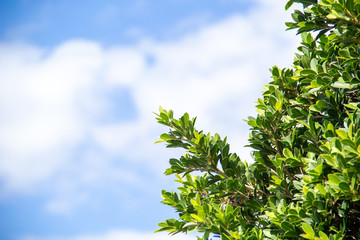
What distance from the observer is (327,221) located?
436cm

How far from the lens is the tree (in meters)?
4.30

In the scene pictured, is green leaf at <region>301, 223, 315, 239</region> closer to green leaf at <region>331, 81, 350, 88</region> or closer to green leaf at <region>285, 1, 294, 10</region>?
green leaf at <region>331, 81, 350, 88</region>

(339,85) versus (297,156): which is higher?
(339,85)

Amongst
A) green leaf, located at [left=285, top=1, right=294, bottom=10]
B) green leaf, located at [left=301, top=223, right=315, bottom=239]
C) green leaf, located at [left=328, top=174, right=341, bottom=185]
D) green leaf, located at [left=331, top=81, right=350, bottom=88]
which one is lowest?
green leaf, located at [left=301, top=223, right=315, bottom=239]

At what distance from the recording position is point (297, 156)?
16.0 feet

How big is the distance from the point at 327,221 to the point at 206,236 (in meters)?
1.50

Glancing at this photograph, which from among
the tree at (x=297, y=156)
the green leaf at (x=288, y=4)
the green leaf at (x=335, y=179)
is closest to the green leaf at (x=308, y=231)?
the tree at (x=297, y=156)

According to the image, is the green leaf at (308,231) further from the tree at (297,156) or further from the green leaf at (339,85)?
the green leaf at (339,85)

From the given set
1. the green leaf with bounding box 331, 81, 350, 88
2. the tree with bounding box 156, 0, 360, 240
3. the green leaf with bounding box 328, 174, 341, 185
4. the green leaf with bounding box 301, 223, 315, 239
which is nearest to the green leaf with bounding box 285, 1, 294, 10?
the tree with bounding box 156, 0, 360, 240

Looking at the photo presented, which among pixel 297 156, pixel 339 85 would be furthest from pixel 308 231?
pixel 339 85

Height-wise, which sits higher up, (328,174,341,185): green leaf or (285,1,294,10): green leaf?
(285,1,294,10): green leaf

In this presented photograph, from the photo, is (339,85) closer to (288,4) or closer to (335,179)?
(335,179)

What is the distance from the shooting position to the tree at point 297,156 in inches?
169

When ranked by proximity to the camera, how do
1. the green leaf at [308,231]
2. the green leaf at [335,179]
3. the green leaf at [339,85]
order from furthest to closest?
the green leaf at [339,85] → the green leaf at [308,231] → the green leaf at [335,179]
